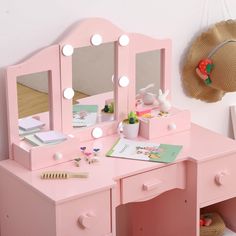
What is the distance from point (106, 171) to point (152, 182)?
0.18 meters

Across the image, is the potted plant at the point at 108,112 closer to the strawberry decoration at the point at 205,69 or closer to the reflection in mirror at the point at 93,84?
the reflection in mirror at the point at 93,84

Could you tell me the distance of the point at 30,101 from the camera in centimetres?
234

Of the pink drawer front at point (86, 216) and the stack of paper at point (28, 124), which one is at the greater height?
the stack of paper at point (28, 124)

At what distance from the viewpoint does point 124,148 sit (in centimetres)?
243

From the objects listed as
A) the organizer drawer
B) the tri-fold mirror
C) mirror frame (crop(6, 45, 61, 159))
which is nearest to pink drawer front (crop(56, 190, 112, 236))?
the organizer drawer

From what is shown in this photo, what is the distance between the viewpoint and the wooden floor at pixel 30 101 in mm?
2307

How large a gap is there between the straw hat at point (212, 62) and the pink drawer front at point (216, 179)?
39cm

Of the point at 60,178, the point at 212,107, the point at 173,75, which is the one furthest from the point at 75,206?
the point at 212,107

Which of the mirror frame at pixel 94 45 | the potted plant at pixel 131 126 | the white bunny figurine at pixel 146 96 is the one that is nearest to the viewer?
the mirror frame at pixel 94 45

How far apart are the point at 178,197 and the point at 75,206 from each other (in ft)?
1.74

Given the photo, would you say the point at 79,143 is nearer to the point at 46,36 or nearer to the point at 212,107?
the point at 46,36

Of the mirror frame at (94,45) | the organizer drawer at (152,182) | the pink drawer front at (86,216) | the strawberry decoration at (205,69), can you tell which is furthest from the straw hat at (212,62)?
the pink drawer front at (86,216)

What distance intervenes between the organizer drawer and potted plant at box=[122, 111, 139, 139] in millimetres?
215

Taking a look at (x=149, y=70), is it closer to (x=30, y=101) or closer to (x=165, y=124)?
(x=165, y=124)
